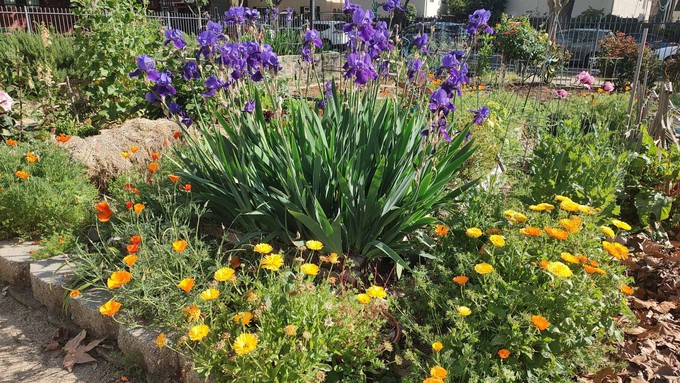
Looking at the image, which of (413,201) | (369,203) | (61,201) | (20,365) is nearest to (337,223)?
(369,203)

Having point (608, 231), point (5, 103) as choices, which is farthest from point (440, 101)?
point (5, 103)

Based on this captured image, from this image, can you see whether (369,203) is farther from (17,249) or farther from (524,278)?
(17,249)

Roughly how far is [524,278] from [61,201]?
2.73 m

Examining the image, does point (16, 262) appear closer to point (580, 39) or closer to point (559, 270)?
point (559, 270)

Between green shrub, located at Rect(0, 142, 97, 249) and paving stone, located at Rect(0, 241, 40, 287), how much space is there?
0.09 metres

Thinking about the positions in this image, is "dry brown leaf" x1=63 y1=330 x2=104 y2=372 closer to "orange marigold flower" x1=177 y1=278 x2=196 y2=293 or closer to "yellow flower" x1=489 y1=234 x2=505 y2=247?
"orange marigold flower" x1=177 y1=278 x2=196 y2=293

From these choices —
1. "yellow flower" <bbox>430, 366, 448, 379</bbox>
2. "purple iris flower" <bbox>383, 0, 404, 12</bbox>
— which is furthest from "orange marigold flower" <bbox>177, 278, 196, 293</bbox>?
"purple iris flower" <bbox>383, 0, 404, 12</bbox>

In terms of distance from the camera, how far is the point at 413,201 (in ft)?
8.32

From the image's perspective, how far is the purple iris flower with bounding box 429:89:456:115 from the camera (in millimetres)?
2477

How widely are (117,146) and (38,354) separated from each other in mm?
2101

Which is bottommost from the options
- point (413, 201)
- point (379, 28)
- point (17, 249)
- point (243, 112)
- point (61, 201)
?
point (17, 249)

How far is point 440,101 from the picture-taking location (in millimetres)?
2492

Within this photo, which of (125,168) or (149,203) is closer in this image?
(149,203)

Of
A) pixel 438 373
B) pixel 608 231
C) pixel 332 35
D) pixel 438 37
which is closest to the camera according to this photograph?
pixel 438 373
